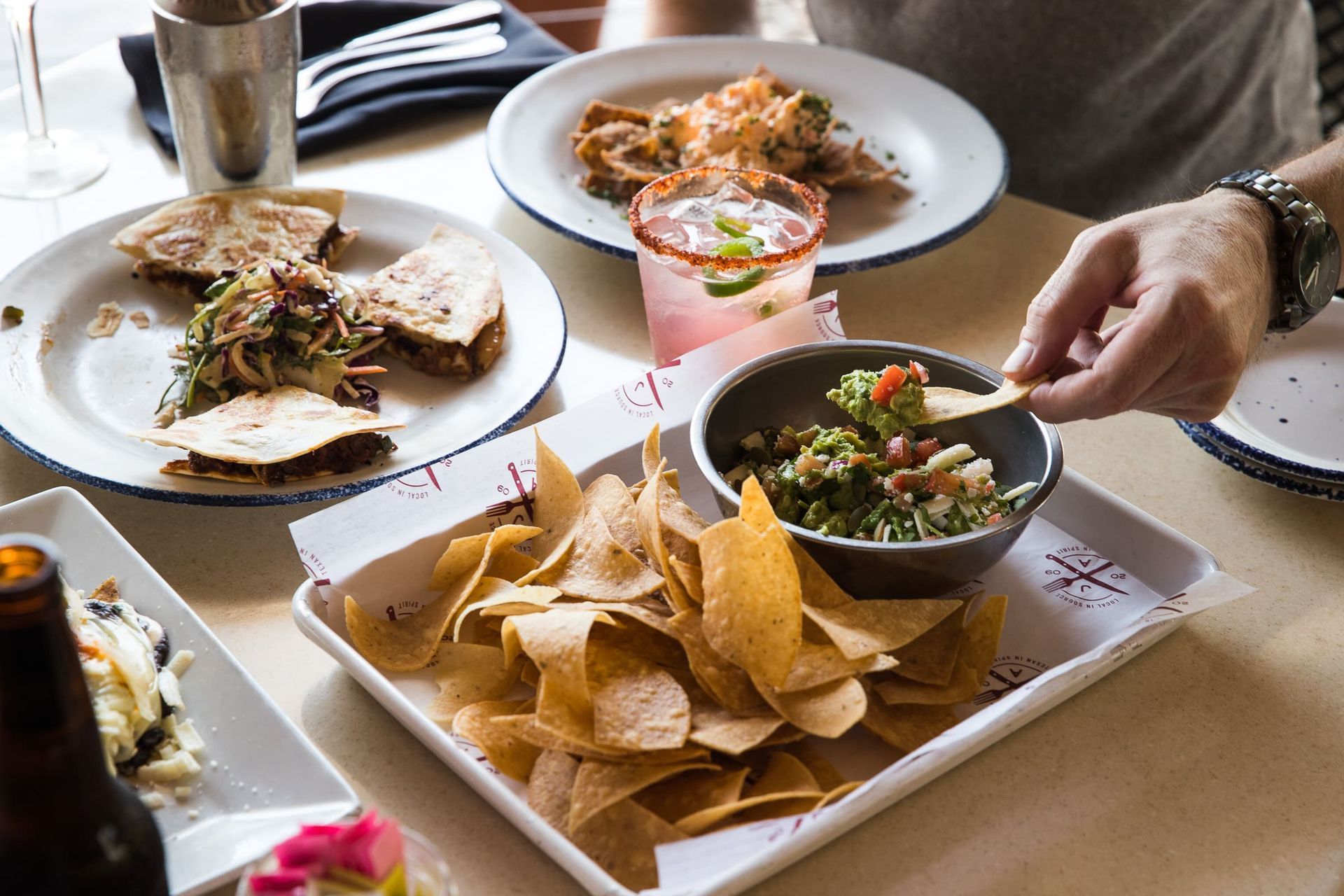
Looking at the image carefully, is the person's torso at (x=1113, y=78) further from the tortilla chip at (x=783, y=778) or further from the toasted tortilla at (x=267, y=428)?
the tortilla chip at (x=783, y=778)

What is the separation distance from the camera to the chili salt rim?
1.55 m

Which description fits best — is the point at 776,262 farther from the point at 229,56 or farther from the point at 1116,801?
the point at 229,56

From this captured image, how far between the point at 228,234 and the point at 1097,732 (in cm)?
147

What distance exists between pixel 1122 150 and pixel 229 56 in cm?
185

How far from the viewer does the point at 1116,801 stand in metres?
1.12

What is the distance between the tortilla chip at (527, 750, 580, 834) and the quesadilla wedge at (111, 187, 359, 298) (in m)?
1.06

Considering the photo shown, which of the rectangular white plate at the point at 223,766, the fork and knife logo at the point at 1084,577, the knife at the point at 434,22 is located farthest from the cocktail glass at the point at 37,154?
the fork and knife logo at the point at 1084,577

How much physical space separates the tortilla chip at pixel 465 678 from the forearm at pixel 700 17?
2128 mm

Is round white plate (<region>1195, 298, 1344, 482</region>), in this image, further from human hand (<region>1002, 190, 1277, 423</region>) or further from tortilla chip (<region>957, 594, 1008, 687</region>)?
tortilla chip (<region>957, 594, 1008, 687</region>)

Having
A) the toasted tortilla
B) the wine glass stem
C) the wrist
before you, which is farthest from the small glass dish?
the wine glass stem

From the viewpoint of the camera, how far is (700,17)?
2914 mm

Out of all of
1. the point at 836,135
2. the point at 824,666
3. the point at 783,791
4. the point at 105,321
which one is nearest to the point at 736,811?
the point at 783,791

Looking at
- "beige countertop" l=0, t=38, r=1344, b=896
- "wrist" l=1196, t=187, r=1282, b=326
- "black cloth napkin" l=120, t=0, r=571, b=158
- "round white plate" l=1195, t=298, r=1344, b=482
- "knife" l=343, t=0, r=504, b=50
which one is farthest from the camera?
"knife" l=343, t=0, r=504, b=50

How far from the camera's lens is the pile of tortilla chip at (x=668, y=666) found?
3.35 ft
